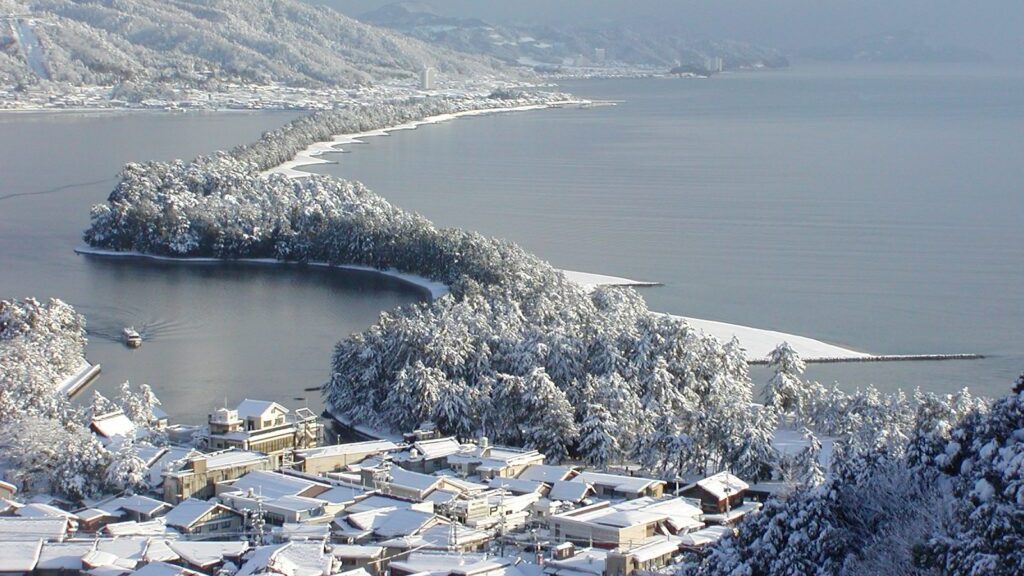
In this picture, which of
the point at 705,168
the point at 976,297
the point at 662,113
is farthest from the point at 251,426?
the point at 662,113

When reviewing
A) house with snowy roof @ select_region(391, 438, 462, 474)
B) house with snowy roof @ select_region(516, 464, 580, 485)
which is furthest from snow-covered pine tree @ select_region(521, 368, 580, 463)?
house with snowy roof @ select_region(516, 464, 580, 485)

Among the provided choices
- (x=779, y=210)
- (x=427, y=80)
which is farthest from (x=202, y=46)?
(x=779, y=210)

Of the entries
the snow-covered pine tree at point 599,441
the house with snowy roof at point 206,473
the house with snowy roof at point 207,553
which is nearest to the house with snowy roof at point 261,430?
the house with snowy roof at point 206,473

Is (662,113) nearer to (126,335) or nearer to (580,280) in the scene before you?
(580,280)

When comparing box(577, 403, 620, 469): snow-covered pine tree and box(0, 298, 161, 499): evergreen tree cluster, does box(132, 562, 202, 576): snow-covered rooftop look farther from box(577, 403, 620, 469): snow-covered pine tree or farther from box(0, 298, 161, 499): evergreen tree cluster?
box(577, 403, 620, 469): snow-covered pine tree

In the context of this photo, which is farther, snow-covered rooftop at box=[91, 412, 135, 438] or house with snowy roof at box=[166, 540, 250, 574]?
snow-covered rooftop at box=[91, 412, 135, 438]

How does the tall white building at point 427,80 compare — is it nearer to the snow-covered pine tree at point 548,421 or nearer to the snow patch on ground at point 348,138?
the snow patch on ground at point 348,138

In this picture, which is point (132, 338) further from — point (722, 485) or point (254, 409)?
point (722, 485)
